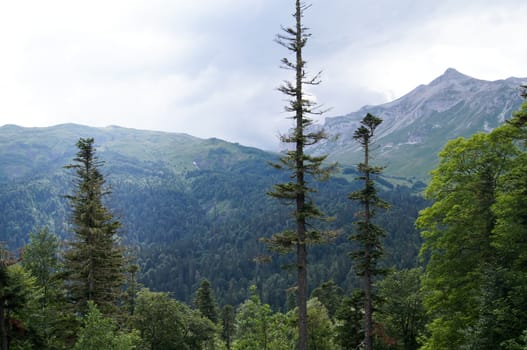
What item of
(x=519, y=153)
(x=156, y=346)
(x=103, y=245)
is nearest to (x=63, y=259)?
(x=103, y=245)

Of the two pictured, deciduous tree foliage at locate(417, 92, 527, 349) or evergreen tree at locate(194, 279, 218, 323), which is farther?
evergreen tree at locate(194, 279, 218, 323)

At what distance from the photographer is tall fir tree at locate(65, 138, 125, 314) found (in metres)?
25.7

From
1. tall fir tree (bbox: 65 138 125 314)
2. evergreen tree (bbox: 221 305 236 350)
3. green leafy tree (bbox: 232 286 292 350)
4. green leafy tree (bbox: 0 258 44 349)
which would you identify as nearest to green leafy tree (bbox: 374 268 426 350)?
green leafy tree (bbox: 232 286 292 350)

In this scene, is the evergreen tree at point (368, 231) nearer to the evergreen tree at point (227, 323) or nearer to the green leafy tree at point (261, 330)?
the green leafy tree at point (261, 330)

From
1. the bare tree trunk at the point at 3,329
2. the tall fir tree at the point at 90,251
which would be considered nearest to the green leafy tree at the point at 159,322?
the tall fir tree at the point at 90,251

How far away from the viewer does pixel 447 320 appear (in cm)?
2303

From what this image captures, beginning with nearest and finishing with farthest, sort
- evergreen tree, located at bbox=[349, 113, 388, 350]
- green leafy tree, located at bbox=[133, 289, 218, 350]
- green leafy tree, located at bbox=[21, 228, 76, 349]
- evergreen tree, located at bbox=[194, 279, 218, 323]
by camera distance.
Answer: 1. green leafy tree, located at bbox=[21, 228, 76, 349]
2. evergreen tree, located at bbox=[349, 113, 388, 350]
3. green leafy tree, located at bbox=[133, 289, 218, 350]
4. evergreen tree, located at bbox=[194, 279, 218, 323]

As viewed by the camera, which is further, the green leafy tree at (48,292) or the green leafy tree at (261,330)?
the green leafy tree at (261,330)

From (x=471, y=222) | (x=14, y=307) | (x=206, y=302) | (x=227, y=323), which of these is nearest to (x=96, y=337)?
(x=14, y=307)

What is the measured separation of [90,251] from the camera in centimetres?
2566

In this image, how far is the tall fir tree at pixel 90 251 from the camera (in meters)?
25.7

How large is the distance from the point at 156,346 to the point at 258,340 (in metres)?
23.3

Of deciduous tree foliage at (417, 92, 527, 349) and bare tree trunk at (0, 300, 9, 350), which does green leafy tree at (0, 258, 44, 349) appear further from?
deciduous tree foliage at (417, 92, 527, 349)

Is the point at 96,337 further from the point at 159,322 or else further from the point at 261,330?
the point at 159,322
